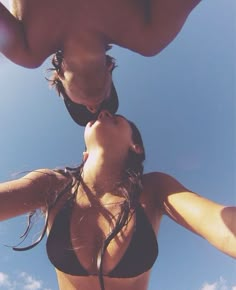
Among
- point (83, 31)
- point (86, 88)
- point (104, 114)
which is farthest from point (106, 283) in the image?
point (83, 31)

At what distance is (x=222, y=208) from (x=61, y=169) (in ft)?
4.12

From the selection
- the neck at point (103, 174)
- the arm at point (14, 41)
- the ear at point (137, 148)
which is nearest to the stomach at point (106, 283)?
the neck at point (103, 174)

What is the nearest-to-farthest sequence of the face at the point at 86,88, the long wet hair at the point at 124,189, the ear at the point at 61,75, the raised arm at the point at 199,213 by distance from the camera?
1. the raised arm at the point at 199,213
2. the face at the point at 86,88
3. the ear at the point at 61,75
4. the long wet hair at the point at 124,189

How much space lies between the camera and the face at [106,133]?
2.81m

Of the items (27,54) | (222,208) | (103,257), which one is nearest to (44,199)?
(103,257)

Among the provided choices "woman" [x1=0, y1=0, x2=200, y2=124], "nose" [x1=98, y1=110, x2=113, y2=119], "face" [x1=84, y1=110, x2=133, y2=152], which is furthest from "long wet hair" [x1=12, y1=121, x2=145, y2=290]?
"woman" [x1=0, y1=0, x2=200, y2=124]

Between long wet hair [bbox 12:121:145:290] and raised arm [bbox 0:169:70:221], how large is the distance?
2.4 inches

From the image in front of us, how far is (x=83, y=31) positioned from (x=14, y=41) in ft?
1.21

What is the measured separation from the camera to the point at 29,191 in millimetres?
2635

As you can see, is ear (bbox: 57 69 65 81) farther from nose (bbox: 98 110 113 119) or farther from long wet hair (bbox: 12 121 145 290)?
long wet hair (bbox: 12 121 145 290)

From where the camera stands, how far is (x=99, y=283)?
8.21 feet

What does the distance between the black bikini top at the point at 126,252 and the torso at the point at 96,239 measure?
0.03 metres

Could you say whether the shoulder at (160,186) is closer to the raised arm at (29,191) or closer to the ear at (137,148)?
the ear at (137,148)

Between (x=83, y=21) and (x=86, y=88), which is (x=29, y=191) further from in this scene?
(x=83, y=21)
